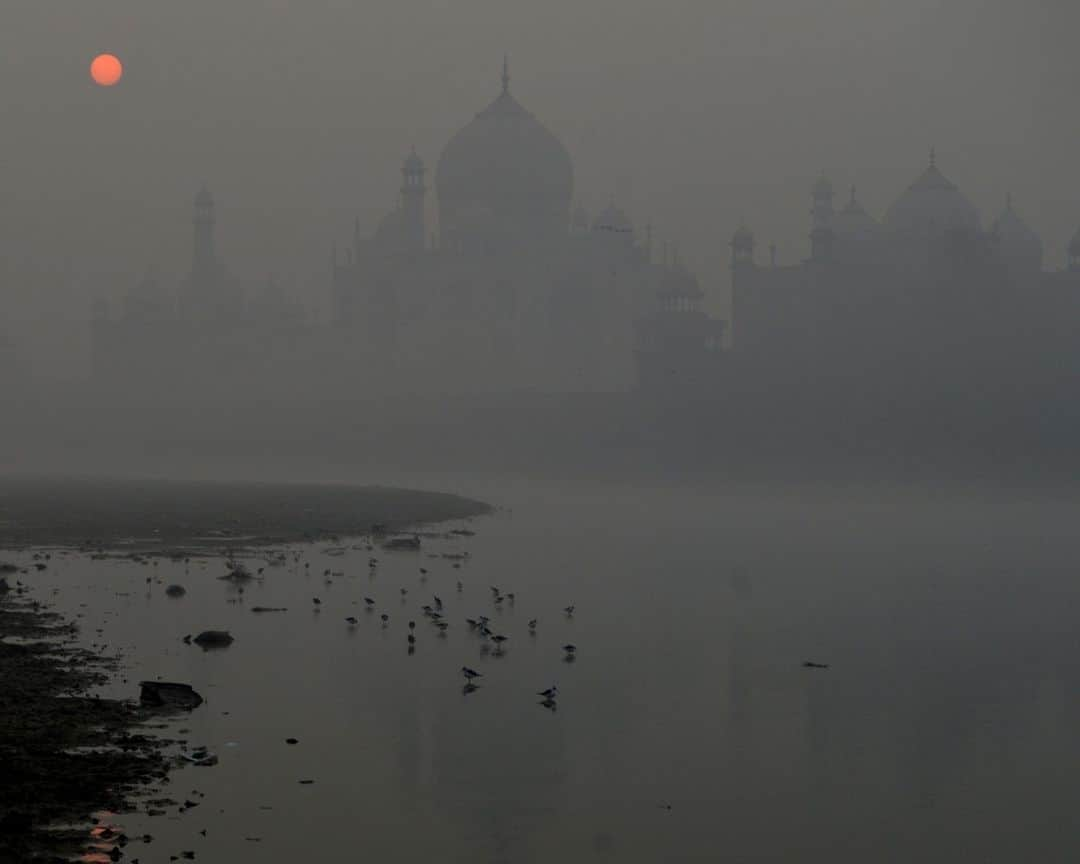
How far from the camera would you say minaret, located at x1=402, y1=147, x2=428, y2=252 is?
87.9m

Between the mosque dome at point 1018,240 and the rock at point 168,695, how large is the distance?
6751cm

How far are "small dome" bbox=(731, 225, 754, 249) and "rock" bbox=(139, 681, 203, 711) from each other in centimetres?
6364

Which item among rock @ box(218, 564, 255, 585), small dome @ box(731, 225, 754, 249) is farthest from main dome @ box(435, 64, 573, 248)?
rock @ box(218, 564, 255, 585)

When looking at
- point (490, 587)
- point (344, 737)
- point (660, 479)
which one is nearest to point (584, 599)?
point (490, 587)

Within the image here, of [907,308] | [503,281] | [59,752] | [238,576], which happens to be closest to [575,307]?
[503,281]

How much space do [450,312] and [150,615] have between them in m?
63.8

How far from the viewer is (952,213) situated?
3204 inches

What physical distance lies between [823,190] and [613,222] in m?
14.6

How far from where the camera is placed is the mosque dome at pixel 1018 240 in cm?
8119

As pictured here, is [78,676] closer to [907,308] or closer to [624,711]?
[624,711]

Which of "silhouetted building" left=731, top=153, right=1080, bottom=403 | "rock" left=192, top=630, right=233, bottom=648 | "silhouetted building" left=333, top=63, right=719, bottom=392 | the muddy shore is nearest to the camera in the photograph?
the muddy shore

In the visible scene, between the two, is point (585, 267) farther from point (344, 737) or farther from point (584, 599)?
point (344, 737)

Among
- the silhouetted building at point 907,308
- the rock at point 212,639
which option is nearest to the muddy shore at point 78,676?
the rock at point 212,639

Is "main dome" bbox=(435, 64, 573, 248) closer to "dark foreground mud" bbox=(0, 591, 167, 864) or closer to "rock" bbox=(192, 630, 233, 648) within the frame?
"rock" bbox=(192, 630, 233, 648)
